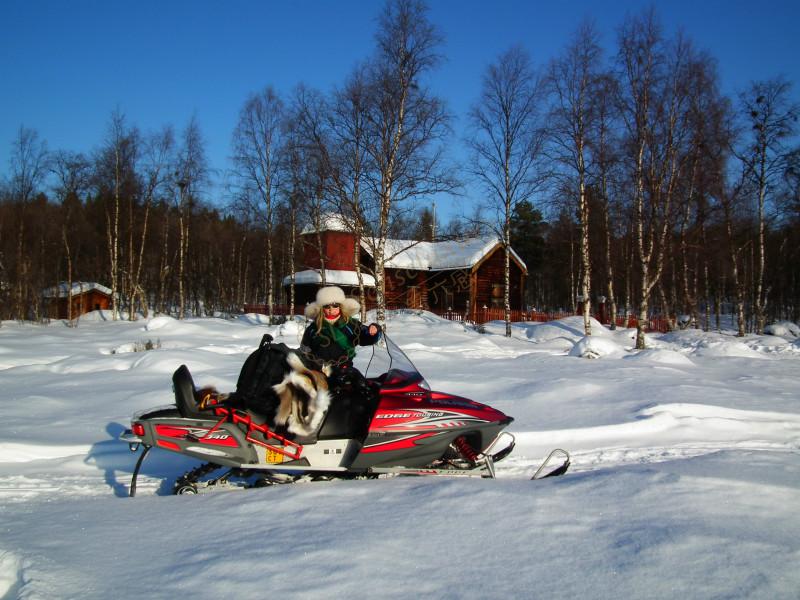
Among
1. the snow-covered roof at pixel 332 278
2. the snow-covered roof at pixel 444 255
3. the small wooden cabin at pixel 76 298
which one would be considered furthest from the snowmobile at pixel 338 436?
the small wooden cabin at pixel 76 298

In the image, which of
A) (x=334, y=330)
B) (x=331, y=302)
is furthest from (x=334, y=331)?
(x=331, y=302)

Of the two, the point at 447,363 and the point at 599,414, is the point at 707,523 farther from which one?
the point at 447,363

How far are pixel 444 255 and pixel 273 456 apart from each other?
29.9 metres

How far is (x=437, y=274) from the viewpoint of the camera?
3350 centimetres

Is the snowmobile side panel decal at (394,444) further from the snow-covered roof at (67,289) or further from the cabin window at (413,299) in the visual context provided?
the snow-covered roof at (67,289)

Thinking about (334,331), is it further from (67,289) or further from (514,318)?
(67,289)

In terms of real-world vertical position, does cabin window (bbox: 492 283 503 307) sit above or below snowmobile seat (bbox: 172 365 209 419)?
above

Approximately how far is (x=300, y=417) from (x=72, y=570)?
1844mm

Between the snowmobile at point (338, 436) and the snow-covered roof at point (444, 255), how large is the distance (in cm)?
2613

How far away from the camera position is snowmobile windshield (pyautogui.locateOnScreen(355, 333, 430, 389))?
4586 millimetres

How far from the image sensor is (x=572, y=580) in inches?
96.4

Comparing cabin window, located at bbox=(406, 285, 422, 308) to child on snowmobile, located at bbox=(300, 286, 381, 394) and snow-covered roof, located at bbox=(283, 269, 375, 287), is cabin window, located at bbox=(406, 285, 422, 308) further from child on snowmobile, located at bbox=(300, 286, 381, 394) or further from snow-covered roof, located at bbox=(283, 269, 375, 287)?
child on snowmobile, located at bbox=(300, 286, 381, 394)

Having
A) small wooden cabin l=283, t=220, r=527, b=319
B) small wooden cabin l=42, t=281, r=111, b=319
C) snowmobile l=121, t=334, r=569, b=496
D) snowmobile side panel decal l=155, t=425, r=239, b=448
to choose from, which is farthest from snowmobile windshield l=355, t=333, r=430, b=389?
small wooden cabin l=42, t=281, r=111, b=319

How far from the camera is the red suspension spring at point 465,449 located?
4535mm
